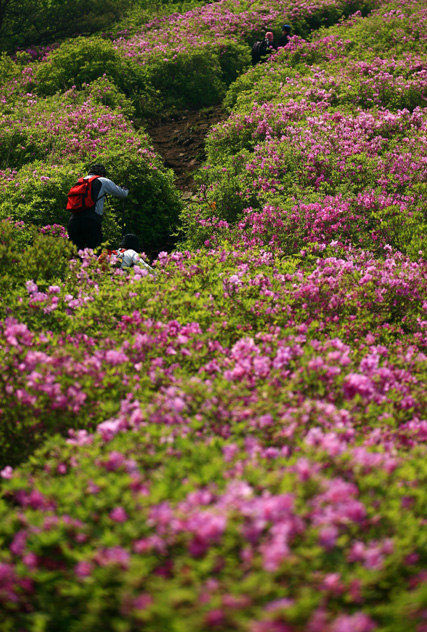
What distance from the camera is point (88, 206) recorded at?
873cm

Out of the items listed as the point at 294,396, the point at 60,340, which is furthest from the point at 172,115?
the point at 294,396

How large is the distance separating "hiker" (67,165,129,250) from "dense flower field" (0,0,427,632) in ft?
3.51

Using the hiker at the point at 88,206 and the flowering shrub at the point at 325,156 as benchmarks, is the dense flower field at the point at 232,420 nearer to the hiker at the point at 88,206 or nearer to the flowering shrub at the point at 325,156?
the flowering shrub at the point at 325,156

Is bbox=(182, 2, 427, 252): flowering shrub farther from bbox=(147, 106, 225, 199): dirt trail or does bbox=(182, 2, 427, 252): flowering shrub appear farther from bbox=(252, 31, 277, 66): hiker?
bbox=(252, 31, 277, 66): hiker

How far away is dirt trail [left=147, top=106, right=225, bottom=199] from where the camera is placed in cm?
1436

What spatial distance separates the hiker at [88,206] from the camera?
8734 millimetres

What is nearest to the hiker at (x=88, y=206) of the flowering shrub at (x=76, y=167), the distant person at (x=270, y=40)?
the flowering shrub at (x=76, y=167)

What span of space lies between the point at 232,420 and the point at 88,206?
5691 millimetres

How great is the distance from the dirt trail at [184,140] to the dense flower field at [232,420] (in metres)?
3.95

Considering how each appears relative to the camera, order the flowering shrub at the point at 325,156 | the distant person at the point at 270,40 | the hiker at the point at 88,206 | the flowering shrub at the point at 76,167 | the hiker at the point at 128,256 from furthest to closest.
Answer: the distant person at the point at 270,40
the flowering shrub at the point at 76,167
the flowering shrub at the point at 325,156
the hiker at the point at 88,206
the hiker at the point at 128,256

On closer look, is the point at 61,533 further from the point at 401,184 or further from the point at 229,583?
the point at 401,184

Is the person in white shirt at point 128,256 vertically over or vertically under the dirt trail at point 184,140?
under

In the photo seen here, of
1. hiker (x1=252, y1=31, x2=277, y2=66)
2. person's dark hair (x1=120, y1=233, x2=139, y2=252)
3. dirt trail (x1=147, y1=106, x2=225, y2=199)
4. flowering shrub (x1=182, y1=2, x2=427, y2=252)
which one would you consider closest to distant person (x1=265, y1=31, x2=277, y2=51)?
hiker (x1=252, y1=31, x2=277, y2=66)

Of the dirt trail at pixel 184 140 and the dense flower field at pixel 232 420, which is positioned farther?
the dirt trail at pixel 184 140
